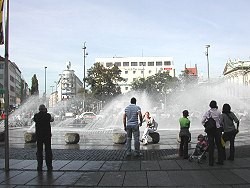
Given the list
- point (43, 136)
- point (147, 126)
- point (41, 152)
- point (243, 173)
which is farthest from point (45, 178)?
point (147, 126)

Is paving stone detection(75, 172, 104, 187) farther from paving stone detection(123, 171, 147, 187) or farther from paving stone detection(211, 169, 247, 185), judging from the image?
paving stone detection(211, 169, 247, 185)

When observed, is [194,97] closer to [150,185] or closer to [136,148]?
[136,148]

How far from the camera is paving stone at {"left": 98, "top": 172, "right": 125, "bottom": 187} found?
8.24 metres

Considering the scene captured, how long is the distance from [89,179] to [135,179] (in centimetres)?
114

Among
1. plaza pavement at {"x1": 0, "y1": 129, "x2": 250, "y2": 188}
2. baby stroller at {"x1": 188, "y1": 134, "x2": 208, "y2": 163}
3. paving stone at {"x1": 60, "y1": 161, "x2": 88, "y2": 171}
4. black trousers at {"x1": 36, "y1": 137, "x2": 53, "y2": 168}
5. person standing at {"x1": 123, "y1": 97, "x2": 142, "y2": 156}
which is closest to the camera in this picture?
plaza pavement at {"x1": 0, "y1": 129, "x2": 250, "y2": 188}

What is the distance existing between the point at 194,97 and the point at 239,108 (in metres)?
6.97

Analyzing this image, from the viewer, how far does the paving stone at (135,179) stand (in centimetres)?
818

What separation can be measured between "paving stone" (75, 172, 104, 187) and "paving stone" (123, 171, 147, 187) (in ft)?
2.28

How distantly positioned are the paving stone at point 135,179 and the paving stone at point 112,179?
13 cm

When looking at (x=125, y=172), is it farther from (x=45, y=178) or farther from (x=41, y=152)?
(x=41, y=152)

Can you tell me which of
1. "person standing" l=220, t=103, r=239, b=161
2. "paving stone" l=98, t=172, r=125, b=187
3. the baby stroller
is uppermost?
"person standing" l=220, t=103, r=239, b=161

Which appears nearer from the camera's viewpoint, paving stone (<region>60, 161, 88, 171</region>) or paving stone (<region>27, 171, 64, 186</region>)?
paving stone (<region>27, 171, 64, 186</region>)

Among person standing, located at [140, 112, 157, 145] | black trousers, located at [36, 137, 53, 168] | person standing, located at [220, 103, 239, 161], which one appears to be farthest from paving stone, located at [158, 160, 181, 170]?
person standing, located at [140, 112, 157, 145]

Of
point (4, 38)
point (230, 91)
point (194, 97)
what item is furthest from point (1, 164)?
point (230, 91)
